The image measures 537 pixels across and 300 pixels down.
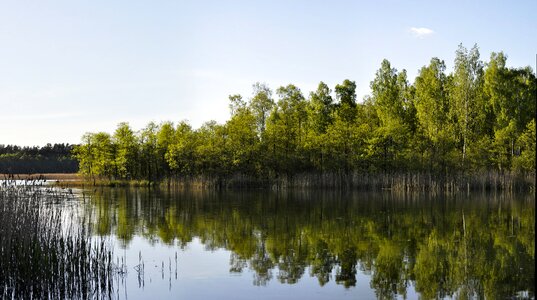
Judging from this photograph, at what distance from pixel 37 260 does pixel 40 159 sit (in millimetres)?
124052

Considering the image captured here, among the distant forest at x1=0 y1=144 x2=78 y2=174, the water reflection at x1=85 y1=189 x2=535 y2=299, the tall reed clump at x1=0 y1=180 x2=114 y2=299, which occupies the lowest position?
the water reflection at x1=85 y1=189 x2=535 y2=299

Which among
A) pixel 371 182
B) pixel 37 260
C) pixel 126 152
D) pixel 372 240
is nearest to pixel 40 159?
pixel 126 152

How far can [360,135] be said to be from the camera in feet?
216

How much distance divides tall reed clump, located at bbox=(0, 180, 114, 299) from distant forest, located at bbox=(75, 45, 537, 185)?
47204 millimetres

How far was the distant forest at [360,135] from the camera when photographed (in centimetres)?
5828

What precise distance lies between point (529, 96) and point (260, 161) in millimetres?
30187

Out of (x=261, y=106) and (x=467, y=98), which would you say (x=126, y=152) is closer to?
(x=261, y=106)

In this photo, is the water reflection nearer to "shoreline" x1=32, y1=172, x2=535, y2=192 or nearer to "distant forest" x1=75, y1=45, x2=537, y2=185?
"shoreline" x1=32, y1=172, x2=535, y2=192

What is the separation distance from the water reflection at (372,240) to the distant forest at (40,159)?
89.0 metres

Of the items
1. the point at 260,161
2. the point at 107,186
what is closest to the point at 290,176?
the point at 260,161

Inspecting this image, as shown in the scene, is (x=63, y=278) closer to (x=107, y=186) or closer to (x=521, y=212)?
(x=521, y=212)

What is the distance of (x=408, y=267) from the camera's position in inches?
603

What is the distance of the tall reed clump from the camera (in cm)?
1155

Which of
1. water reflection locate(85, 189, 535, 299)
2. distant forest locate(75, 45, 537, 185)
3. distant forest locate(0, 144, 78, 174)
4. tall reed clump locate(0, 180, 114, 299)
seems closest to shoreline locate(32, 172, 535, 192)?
distant forest locate(75, 45, 537, 185)
